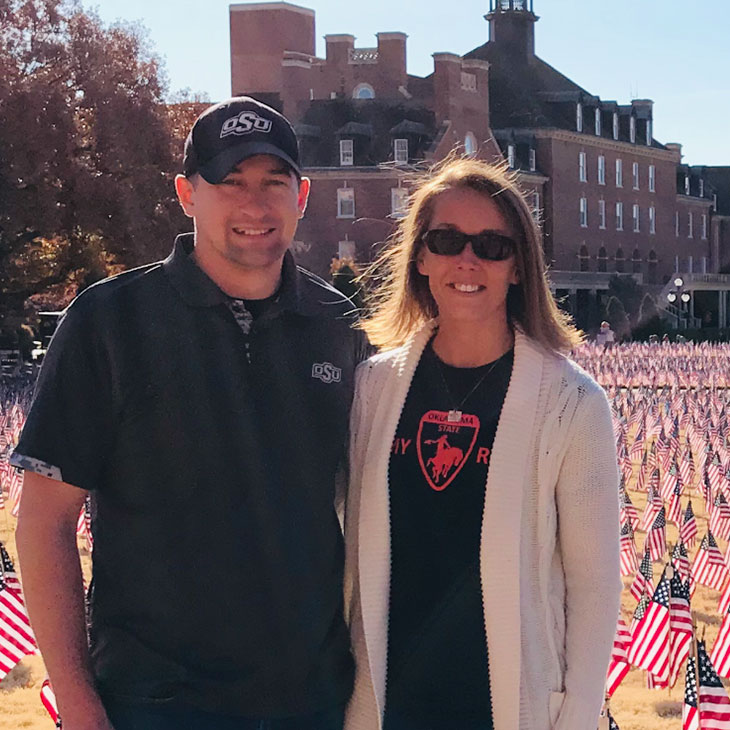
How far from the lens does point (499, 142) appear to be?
58.5m

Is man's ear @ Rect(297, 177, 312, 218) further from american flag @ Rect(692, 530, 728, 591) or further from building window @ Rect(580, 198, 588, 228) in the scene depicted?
building window @ Rect(580, 198, 588, 228)

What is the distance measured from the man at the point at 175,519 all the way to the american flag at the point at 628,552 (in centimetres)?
796

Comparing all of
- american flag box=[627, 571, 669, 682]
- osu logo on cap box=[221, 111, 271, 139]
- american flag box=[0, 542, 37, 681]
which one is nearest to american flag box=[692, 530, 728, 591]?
american flag box=[627, 571, 669, 682]

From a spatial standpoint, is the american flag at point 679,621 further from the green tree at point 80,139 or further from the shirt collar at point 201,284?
the green tree at point 80,139

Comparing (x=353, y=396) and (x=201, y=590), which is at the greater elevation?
(x=353, y=396)

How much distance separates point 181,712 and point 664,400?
64.2ft

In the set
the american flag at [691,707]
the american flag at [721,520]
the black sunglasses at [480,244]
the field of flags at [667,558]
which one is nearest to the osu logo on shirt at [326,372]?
the black sunglasses at [480,244]

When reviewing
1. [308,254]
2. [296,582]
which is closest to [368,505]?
[296,582]

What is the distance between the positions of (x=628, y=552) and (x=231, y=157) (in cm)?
835

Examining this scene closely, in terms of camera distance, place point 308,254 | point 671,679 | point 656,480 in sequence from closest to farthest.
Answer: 1. point 671,679
2. point 656,480
3. point 308,254

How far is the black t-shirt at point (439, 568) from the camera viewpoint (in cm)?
327

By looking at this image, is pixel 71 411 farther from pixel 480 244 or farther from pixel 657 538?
pixel 657 538

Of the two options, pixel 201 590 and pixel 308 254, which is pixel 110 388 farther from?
pixel 308 254

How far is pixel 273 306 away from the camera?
332 centimetres
